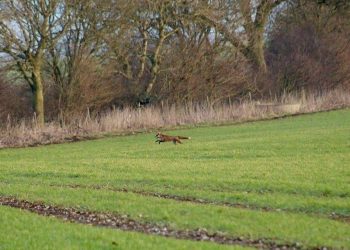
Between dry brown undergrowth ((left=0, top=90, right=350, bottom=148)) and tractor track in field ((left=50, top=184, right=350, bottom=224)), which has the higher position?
dry brown undergrowth ((left=0, top=90, right=350, bottom=148))

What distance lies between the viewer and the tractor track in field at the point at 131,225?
863 centimetres

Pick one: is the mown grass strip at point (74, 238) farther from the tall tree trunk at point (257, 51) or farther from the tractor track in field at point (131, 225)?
the tall tree trunk at point (257, 51)

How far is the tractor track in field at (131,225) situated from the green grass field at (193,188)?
0.56 feet

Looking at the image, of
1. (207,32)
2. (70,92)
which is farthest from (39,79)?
(207,32)

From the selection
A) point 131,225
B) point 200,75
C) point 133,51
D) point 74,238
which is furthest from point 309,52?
point 74,238

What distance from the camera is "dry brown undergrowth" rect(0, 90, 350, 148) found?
2874 cm

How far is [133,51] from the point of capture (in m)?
38.5

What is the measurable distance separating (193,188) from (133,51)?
2620 cm

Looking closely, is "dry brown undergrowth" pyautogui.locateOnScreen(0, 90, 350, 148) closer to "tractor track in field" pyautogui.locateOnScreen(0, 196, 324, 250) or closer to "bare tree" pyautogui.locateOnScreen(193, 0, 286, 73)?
"bare tree" pyautogui.locateOnScreen(193, 0, 286, 73)

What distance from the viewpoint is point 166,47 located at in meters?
39.9

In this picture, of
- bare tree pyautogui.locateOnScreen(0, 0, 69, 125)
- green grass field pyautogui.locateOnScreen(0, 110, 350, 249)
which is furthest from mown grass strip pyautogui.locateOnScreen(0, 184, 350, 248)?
bare tree pyautogui.locateOnScreen(0, 0, 69, 125)

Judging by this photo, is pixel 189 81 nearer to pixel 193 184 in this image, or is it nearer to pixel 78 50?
pixel 78 50

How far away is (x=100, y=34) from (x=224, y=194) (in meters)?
24.1

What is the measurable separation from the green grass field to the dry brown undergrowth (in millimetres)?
4650
